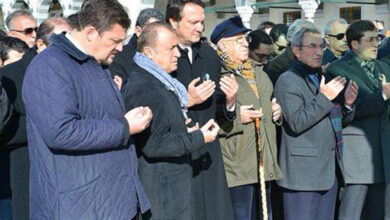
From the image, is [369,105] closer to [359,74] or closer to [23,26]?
[359,74]

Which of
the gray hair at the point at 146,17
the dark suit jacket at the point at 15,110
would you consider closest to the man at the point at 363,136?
the gray hair at the point at 146,17

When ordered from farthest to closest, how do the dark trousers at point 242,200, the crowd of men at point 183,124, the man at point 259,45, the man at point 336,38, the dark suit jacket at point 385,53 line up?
the man at point 336,38, the man at point 259,45, the dark suit jacket at point 385,53, the dark trousers at point 242,200, the crowd of men at point 183,124

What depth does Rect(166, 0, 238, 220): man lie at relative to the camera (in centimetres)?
334

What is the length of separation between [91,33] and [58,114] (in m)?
0.43

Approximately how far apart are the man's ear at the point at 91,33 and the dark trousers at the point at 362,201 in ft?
8.87

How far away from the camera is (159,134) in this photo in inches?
110

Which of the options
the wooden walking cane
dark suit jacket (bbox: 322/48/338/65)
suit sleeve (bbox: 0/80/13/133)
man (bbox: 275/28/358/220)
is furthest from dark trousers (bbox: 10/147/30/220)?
dark suit jacket (bbox: 322/48/338/65)

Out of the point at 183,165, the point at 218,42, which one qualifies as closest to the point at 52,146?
the point at 183,165

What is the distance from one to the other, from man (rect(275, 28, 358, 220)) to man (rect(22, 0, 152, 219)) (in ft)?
5.45

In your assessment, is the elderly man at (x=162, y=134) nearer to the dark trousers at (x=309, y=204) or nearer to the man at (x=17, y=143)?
the man at (x=17, y=143)

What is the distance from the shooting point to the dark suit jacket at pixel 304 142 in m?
3.87

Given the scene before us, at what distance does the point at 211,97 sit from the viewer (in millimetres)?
3543

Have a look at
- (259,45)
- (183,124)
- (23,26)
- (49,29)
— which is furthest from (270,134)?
(23,26)

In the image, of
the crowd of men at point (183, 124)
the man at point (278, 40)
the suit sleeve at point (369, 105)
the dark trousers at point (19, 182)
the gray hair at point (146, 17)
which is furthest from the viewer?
the man at point (278, 40)
